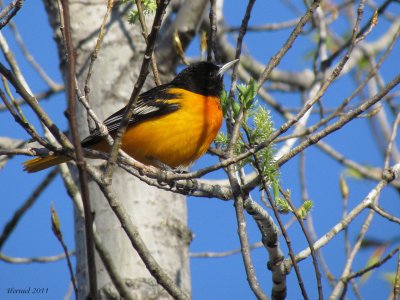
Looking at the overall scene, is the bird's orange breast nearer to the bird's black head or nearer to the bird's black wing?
the bird's black wing

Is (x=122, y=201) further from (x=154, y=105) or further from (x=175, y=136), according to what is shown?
(x=154, y=105)

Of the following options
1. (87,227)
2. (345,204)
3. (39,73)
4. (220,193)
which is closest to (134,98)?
(87,227)

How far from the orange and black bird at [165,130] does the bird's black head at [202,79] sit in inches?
12.2

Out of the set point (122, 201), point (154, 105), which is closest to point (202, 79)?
point (154, 105)

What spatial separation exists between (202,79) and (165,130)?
102 centimetres

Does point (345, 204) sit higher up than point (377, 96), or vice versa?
point (345, 204)

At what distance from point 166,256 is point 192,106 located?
119cm

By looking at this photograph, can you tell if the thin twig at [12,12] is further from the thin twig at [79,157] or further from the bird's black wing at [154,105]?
the bird's black wing at [154,105]

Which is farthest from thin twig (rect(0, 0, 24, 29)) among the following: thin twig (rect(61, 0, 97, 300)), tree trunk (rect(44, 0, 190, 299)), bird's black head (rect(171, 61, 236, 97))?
bird's black head (rect(171, 61, 236, 97))

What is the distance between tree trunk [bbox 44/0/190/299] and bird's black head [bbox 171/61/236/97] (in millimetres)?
346

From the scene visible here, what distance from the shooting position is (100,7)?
524cm

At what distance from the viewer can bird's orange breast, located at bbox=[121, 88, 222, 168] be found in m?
4.62

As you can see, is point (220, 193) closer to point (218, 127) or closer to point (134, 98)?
point (134, 98)

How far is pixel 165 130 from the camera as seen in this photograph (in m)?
4.66
